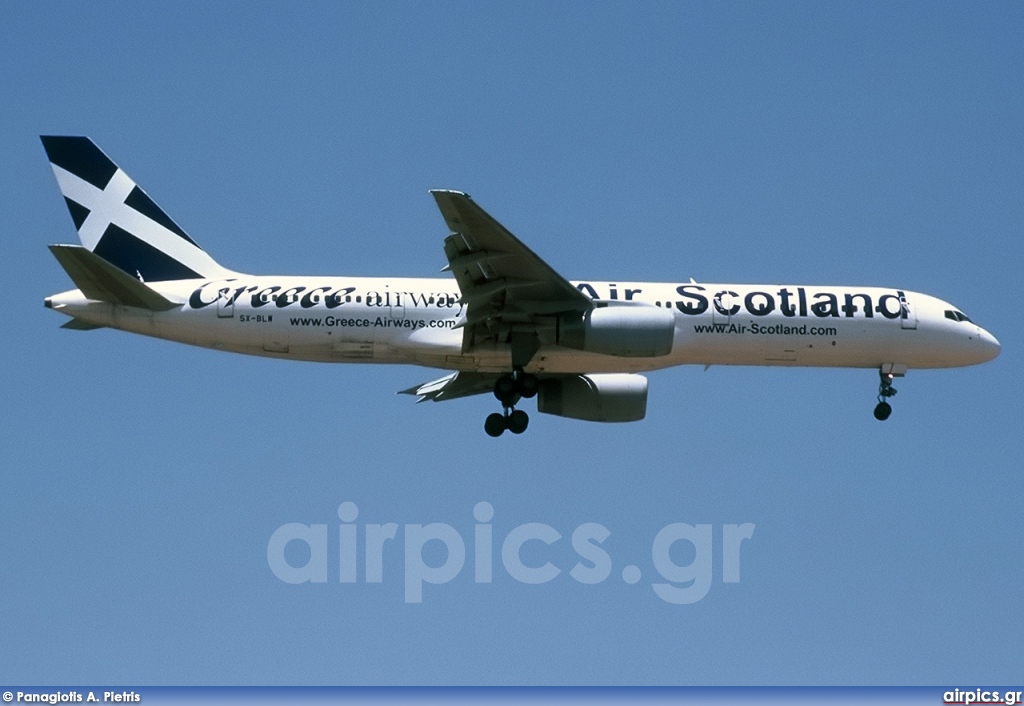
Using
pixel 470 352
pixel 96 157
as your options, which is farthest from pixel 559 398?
pixel 96 157

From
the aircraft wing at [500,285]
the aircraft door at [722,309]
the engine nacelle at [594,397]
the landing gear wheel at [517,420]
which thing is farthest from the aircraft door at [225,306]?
the aircraft door at [722,309]

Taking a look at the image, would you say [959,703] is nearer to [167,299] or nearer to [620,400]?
[620,400]

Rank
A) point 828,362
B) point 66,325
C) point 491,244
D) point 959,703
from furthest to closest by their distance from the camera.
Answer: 1. point 828,362
2. point 66,325
3. point 491,244
4. point 959,703

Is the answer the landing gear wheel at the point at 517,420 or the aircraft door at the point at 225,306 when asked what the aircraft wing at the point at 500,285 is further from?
the aircraft door at the point at 225,306

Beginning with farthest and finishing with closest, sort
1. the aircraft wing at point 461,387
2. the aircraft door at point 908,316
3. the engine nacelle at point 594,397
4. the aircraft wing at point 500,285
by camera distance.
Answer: the aircraft wing at point 461,387
the engine nacelle at point 594,397
the aircraft door at point 908,316
the aircraft wing at point 500,285

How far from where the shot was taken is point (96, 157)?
1476 inches

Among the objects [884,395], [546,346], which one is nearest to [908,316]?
[884,395]

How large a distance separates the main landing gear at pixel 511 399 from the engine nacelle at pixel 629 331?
8.40 ft

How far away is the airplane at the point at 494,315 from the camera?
33.5 m

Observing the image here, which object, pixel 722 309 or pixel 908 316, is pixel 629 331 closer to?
pixel 722 309

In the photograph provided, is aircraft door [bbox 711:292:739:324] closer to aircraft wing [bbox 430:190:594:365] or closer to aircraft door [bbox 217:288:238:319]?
aircraft wing [bbox 430:190:594:365]

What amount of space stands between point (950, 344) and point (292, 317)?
15.4 metres

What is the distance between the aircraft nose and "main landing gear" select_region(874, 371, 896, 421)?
2.51 m

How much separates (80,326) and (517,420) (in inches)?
388
